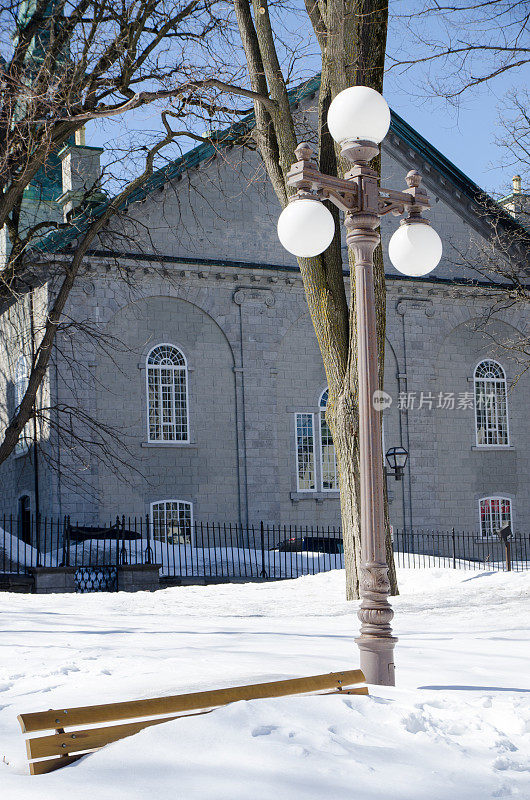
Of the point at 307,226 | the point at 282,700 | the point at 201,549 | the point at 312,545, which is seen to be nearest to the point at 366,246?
the point at 307,226

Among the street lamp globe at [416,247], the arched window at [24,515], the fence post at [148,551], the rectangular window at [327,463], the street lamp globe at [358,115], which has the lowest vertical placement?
the fence post at [148,551]

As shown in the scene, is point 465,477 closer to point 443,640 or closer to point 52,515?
point 52,515

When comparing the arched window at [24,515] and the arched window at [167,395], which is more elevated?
the arched window at [167,395]

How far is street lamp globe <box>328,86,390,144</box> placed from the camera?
7.04 metres

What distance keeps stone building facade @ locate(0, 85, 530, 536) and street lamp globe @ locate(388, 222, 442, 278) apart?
1741cm

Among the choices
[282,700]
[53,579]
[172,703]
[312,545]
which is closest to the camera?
[172,703]

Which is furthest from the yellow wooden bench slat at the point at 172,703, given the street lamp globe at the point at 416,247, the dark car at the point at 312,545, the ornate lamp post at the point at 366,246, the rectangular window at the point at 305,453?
the rectangular window at the point at 305,453

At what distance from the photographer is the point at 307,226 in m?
6.95

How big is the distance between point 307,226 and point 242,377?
69.5 feet

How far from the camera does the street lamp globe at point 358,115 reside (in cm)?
704

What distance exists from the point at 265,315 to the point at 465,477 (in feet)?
27.8

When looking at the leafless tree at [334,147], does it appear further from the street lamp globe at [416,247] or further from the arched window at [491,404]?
the arched window at [491,404]

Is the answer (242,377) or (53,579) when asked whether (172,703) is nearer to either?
(53,579)

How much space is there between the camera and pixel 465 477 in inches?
1217
